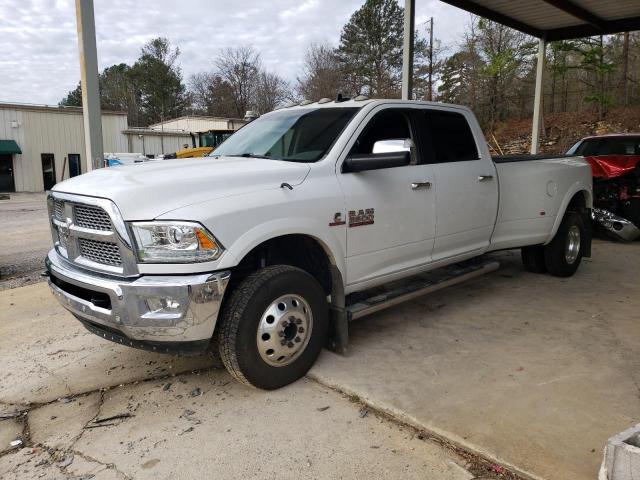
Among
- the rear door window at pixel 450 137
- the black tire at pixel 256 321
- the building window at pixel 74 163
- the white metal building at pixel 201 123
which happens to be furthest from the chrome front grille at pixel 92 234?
the white metal building at pixel 201 123

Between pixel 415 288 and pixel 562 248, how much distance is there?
110 inches

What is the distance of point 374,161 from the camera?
3.68 m

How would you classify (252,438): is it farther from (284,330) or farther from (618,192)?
(618,192)

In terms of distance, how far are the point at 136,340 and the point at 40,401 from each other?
998 mm

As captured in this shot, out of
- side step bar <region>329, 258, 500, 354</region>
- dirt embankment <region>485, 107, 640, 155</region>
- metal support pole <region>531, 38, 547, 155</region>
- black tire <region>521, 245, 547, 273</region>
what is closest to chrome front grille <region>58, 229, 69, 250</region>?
side step bar <region>329, 258, 500, 354</region>

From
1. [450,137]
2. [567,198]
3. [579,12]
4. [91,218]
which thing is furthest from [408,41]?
[91,218]

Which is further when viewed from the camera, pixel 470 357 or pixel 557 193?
pixel 557 193

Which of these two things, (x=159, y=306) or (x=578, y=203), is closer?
(x=159, y=306)

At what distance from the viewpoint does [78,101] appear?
69.2m

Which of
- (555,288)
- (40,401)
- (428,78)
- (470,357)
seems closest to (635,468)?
(470,357)

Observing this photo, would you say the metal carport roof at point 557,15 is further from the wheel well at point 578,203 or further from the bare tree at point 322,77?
the bare tree at point 322,77

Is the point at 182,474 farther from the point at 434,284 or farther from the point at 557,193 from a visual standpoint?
the point at 557,193

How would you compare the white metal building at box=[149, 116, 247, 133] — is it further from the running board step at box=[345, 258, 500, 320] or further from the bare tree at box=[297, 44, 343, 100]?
the running board step at box=[345, 258, 500, 320]

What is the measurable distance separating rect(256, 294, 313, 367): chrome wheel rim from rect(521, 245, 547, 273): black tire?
4.00 m
